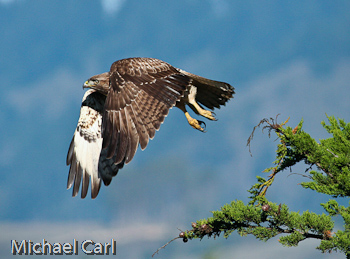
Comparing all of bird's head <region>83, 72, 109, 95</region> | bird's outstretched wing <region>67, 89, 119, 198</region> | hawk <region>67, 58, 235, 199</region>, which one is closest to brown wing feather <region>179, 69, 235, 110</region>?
hawk <region>67, 58, 235, 199</region>

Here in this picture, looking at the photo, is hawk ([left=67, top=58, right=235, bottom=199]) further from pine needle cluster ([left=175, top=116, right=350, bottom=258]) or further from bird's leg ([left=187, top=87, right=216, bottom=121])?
pine needle cluster ([left=175, top=116, right=350, bottom=258])

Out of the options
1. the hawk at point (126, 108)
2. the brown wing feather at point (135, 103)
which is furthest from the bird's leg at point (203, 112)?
the brown wing feather at point (135, 103)

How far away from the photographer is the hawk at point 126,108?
269 inches

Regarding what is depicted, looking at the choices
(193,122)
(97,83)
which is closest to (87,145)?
(97,83)

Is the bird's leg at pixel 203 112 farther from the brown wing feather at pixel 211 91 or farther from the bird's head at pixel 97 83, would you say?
the bird's head at pixel 97 83

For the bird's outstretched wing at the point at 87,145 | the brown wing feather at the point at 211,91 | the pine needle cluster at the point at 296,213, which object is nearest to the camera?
the pine needle cluster at the point at 296,213

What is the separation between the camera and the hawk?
269 inches

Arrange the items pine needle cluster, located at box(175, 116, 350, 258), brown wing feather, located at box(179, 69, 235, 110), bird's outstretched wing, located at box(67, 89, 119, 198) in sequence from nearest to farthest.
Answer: pine needle cluster, located at box(175, 116, 350, 258), brown wing feather, located at box(179, 69, 235, 110), bird's outstretched wing, located at box(67, 89, 119, 198)

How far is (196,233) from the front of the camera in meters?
6.71

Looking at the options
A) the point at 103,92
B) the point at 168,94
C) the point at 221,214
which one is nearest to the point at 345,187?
the point at 221,214

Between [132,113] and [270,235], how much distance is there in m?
3.10

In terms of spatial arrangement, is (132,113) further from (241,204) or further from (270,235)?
(270,235)

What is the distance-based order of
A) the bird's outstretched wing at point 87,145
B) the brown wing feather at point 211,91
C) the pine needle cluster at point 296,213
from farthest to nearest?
the bird's outstretched wing at point 87,145 < the brown wing feather at point 211,91 < the pine needle cluster at point 296,213

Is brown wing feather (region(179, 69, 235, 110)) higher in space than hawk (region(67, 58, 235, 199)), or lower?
higher
